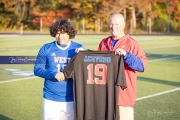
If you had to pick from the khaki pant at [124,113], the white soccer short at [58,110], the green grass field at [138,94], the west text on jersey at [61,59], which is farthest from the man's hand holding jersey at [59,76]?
the green grass field at [138,94]

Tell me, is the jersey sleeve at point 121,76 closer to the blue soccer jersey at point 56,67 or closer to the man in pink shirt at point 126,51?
the man in pink shirt at point 126,51

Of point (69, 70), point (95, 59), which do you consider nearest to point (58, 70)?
point (69, 70)

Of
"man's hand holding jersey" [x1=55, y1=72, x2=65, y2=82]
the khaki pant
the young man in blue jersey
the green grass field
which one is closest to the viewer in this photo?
"man's hand holding jersey" [x1=55, y1=72, x2=65, y2=82]

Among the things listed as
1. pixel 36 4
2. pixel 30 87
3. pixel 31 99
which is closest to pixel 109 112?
pixel 31 99

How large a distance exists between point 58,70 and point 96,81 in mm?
444

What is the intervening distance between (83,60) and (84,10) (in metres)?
40.8

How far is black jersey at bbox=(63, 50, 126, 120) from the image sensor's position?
14.5 feet

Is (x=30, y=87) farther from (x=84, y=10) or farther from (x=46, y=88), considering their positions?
(x=84, y=10)

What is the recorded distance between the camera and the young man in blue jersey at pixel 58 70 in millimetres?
4410

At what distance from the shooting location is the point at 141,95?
29.4 ft

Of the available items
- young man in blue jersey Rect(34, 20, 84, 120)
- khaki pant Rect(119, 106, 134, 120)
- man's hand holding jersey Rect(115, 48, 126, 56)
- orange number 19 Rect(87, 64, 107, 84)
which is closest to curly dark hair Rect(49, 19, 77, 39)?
Result: young man in blue jersey Rect(34, 20, 84, 120)

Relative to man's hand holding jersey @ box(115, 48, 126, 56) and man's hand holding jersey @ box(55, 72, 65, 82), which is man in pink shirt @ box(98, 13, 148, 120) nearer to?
man's hand holding jersey @ box(115, 48, 126, 56)

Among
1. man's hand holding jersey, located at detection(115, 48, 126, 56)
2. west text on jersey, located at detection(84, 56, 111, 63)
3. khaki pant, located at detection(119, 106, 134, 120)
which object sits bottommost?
khaki pant, located at detection(119, 106, 134, 120)

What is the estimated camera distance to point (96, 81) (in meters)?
4.45
